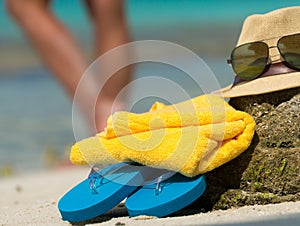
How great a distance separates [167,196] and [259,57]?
571mm

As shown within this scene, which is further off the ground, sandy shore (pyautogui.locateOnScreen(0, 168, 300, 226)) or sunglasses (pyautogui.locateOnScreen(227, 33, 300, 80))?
sunglasses (pyautogui.locateOnScreen(227, 33, 300, 80))

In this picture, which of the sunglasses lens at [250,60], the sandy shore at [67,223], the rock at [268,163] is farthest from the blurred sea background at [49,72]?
the rock at [268,163]

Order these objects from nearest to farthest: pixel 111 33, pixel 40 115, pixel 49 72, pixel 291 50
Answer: pixel 291 50 → pixel 111 33 → pixel 40 115 → pixel 49 72

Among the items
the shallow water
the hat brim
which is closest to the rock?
the hat brim

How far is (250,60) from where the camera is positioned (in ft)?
8.38

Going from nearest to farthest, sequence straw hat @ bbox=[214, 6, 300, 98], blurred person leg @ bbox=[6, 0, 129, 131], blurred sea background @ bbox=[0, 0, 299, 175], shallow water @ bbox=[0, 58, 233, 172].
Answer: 1. straw hat @ bbox=[214, 6, 300, 98]
2. blurred person leg @ bbox=[6, 0, 129, 131]
3. shallow water @ bbox=[0, 58, 233, 172]
4. blurred sea background @ bbox=[0, 0, 299, 175]

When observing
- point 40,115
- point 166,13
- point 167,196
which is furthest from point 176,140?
point 166,13

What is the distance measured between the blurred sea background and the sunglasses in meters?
0.86

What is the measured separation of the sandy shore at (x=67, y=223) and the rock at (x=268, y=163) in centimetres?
7

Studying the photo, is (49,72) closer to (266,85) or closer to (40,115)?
(40,115)

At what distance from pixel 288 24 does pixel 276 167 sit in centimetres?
51

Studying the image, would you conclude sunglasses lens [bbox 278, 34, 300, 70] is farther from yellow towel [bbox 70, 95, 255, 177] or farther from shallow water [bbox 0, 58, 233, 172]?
shallow water [bbox 0, 58, 233, 172]

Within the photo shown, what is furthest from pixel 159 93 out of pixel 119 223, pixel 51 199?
pixel 119 223

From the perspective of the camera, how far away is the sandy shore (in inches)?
86.4
